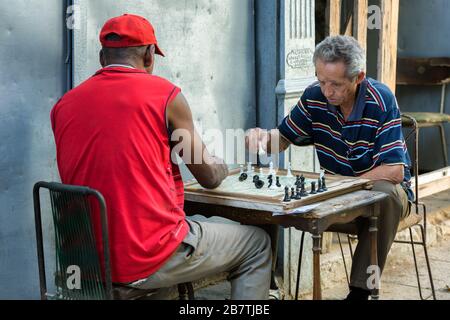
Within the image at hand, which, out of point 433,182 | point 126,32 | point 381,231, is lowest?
point 433,182

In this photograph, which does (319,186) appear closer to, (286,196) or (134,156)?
(286,196)

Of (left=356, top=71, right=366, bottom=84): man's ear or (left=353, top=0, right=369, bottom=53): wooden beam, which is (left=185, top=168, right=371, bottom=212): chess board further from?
(left=353, top=0, right=369, bottom=53): wooden beam

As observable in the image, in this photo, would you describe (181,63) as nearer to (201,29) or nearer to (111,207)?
(201,29)

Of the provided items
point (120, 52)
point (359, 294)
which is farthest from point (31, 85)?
point (359, 294)

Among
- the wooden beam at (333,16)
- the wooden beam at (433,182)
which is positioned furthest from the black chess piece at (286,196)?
the wooden beam at (433,182)

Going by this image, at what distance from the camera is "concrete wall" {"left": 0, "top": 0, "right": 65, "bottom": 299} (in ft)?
12.6

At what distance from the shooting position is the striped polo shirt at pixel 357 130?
424cm

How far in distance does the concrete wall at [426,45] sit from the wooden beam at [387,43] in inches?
61.0

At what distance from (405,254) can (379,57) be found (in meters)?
1.64

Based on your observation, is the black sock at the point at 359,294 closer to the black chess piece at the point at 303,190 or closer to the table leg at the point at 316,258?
the table leg at the point at 316,258

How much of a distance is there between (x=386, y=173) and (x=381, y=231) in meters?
0.31

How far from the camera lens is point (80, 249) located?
10.6 feet
